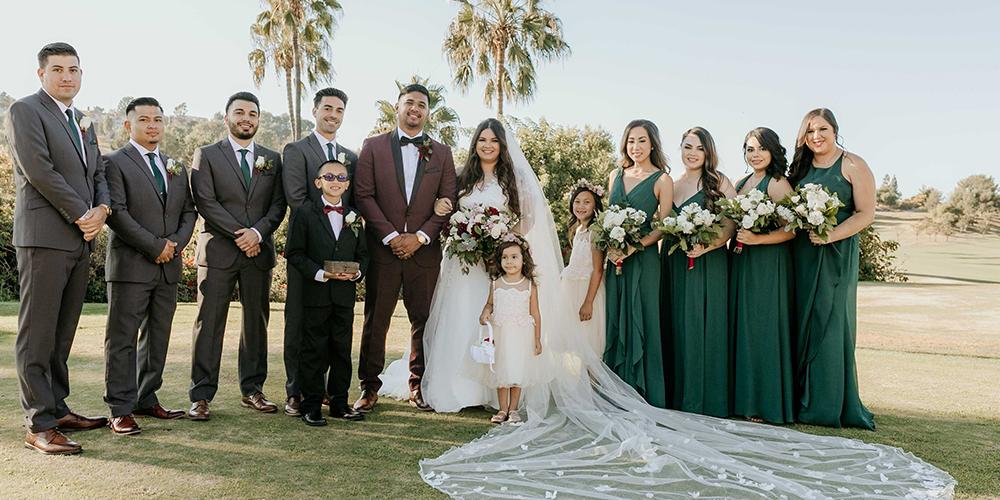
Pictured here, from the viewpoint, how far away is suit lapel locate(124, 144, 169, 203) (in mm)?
4984

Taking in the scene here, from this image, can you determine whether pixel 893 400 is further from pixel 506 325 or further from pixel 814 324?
pixel 506 325

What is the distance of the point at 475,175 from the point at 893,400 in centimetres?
454

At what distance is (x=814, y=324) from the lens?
546cm

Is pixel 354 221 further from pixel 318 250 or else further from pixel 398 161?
pixel 398 161

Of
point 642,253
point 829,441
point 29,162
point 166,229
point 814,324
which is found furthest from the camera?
point 642,253

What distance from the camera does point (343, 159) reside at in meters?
5.58

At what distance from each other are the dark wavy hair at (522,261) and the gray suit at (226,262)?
1914 mm

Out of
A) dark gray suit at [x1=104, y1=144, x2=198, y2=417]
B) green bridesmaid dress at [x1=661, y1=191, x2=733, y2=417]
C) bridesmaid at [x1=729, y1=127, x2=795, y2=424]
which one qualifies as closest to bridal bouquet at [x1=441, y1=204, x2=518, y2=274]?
green bridesmaid dress at [x1=661, y1=191, x2=733, y2=417]

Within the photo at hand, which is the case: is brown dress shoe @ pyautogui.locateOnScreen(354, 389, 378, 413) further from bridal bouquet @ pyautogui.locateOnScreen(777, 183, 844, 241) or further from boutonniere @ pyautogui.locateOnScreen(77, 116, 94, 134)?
bridal bouquet @ pyautogui.locateOnScreen(777, 183, 844, 241)

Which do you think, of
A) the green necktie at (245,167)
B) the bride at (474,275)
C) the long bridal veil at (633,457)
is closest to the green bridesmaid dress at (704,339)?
the long bridal veil at (633,457)

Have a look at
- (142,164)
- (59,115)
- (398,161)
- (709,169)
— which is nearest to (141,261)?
(142,164)

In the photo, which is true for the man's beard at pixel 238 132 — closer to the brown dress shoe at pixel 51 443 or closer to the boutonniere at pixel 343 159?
the boutonniere at pixel 343 159

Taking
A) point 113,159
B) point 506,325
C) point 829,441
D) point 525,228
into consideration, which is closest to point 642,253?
point 525,228

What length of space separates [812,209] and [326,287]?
3891mm
